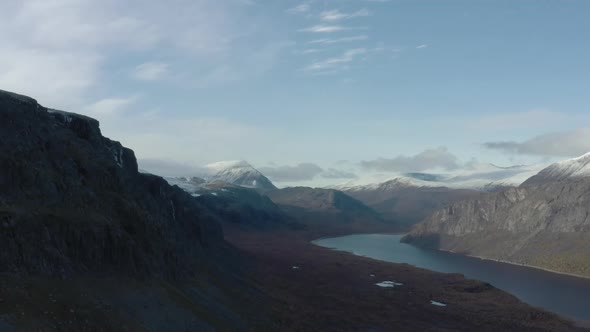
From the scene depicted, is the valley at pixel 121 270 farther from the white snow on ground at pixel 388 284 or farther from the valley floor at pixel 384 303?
the white snow on ground at pixel 388 284

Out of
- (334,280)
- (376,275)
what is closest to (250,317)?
(334,280)

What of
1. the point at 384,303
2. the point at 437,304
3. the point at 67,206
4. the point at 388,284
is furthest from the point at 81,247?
the point at 388,284

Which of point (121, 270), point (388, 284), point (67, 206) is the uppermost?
point (67, 206)

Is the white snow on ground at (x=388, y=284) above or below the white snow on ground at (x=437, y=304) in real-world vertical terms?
above

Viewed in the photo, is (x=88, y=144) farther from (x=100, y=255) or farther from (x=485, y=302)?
(x=485, y=302)

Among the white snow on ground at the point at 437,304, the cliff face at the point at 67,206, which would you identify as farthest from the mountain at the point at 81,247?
the white snow on ground at the point at 437,304

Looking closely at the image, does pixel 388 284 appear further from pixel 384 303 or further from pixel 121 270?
pixel 121 270
